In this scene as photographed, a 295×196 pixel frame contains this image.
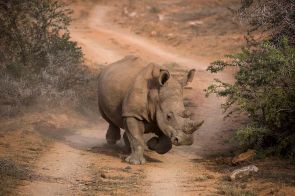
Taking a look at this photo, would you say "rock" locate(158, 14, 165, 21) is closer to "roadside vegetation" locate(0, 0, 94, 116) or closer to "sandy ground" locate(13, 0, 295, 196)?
"sandy ground" locate(13, 0, 295, 196)

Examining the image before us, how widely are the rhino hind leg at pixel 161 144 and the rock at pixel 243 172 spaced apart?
1.73 metres

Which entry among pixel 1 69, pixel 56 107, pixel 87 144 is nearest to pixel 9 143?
pixel 87 144

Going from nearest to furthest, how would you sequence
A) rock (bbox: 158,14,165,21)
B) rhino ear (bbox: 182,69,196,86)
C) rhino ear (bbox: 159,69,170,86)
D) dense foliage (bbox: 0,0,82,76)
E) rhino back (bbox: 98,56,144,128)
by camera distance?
rhino ear (bbox: 159,69,170,86), rhino ear (bbox: 182,69,196,86), rhino back (bbox: 98,56,144,128), dense foliage (bbox: 0,0,82,76), rock (bbox: 158,14,165,21)

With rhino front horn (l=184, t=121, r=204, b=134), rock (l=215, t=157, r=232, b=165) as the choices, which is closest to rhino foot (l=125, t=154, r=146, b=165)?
rhino front horn (l=184, t=121, r=204, b=134)

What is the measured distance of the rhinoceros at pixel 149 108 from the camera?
32.8 feet

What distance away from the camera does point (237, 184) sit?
865 cm

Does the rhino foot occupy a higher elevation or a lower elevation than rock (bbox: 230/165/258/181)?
lower

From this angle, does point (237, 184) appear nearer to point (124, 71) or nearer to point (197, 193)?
point (197, 193)

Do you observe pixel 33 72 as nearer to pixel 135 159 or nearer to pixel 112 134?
pixel 112 134

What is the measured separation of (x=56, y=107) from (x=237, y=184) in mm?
7326

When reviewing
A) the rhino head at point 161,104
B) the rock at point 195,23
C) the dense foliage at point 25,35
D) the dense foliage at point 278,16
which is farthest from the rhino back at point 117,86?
the rock at point 195,23

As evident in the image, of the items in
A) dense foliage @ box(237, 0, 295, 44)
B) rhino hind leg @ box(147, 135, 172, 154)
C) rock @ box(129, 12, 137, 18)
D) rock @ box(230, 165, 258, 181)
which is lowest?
rock @ box(129, 12, 137, 18)

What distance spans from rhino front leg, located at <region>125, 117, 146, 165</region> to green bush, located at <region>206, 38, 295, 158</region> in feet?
5.71

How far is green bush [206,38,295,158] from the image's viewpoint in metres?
10.1
